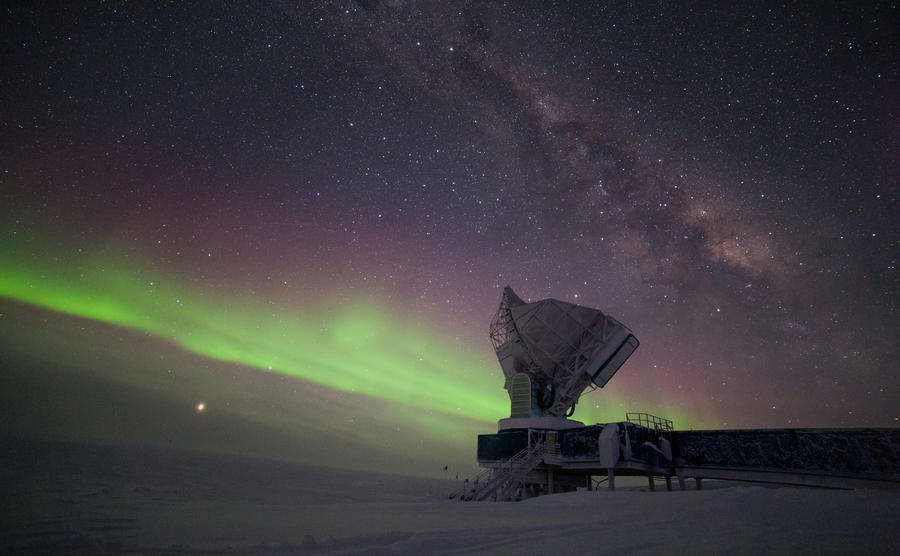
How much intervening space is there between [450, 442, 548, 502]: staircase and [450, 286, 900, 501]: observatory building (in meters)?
0.07

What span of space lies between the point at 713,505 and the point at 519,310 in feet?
76.2

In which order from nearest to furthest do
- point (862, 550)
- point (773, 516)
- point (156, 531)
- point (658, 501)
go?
point (862, 550) → point (773, 516) → point (156, 531) → point (658, 501)

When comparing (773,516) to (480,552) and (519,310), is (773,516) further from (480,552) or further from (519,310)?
(519,310)

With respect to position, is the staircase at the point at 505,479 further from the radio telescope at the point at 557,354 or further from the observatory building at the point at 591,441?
the radio telescope at the point at 557,354

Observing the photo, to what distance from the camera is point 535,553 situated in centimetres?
471

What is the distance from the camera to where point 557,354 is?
1203 inches

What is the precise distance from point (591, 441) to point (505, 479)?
627 centimetres

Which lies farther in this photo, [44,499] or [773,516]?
[44,499]

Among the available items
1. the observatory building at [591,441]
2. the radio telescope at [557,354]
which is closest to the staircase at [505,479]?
the observatory building at [591,441]

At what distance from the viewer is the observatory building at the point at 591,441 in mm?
20750

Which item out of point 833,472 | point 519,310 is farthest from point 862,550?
point 519,310

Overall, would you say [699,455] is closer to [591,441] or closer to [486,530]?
[591,441]

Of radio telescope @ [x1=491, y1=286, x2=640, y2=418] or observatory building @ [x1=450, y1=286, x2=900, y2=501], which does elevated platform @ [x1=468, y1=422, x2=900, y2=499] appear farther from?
radio telescope @ [x1=491, y1=286, x2=640, y2=418]

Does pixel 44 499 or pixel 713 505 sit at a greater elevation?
pixel 713 505
